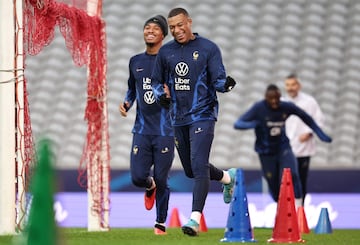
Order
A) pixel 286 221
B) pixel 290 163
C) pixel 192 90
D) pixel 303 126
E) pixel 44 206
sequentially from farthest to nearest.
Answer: pixel 303 126 → pixel 290 163 → pixel 192 90 → pixel 286 221 → pixel 44 206

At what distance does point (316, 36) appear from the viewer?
61.9 feet

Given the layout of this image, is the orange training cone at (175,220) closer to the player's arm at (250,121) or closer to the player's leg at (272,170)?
the player's leg at (272,170)

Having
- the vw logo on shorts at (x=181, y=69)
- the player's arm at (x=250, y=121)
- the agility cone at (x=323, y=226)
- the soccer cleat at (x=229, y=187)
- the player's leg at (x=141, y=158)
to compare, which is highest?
the vw logo on shorts at (x=181, y=69)

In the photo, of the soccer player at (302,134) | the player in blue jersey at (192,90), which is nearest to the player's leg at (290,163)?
the soccer player at (302,134)

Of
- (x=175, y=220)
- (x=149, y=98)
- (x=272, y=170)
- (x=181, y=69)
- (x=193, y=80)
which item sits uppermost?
(x=181, y=69)

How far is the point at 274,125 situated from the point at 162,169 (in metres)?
3.54

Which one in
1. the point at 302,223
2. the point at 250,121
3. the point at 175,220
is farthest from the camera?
the point at 175,220

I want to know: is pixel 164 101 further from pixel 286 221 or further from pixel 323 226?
pixel 323 226

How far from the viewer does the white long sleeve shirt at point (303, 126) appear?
46.9 ft

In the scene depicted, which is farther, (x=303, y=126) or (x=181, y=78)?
(x=303, y=126)

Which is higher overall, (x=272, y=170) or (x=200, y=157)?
(x=200, y=157)

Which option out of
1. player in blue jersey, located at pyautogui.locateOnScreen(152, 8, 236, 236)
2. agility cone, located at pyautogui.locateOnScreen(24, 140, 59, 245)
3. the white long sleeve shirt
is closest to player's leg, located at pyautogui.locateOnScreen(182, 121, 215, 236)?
player in blue jersey, located at pyautogui.locateOnScreen(152, 8, 236, 236)

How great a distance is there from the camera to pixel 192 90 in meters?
8.45

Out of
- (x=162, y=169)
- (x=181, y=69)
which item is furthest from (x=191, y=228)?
(x=162, y=169)
